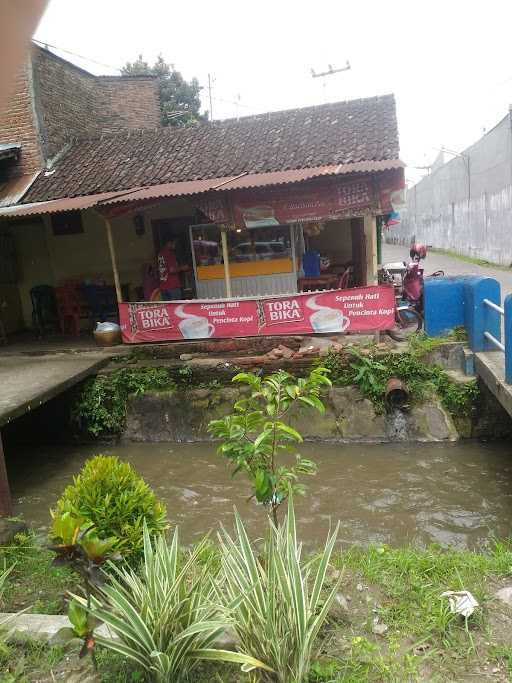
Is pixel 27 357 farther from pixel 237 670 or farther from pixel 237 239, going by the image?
pixel 237 670

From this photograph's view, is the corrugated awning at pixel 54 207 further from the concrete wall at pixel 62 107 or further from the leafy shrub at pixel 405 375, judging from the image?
the leafy shrub at pixel 405 375

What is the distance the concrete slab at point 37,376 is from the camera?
22.7 ft

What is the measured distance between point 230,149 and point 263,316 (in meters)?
4.98

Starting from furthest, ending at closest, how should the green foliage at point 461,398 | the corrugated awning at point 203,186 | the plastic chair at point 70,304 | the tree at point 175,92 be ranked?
the tree at point 175,92, the plastic chair at point 70,304, the corrugated awning at point 203,186, the green foliage at point 461,398

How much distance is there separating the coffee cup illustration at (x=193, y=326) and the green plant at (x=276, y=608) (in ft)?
20.3

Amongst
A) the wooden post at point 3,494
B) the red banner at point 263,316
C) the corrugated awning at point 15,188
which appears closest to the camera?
the wooden post at point 3,494

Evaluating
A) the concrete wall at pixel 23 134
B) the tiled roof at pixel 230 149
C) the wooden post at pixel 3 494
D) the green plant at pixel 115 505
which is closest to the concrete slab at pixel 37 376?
the wooden post at pixel 3 494

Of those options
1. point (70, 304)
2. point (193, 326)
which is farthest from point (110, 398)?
point (70, 304)

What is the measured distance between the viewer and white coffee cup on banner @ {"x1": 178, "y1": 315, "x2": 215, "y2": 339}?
887cm

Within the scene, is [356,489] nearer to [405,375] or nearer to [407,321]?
[405,375]

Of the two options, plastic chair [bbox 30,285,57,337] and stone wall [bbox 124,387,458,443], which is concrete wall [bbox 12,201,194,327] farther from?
stone wall [bbox 124,387,458,443]

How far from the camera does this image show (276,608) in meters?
2.56

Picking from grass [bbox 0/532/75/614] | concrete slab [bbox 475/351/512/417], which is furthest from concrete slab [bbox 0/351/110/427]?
concrete slab [bbox 475/351/512/417]

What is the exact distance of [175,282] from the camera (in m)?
11.4
